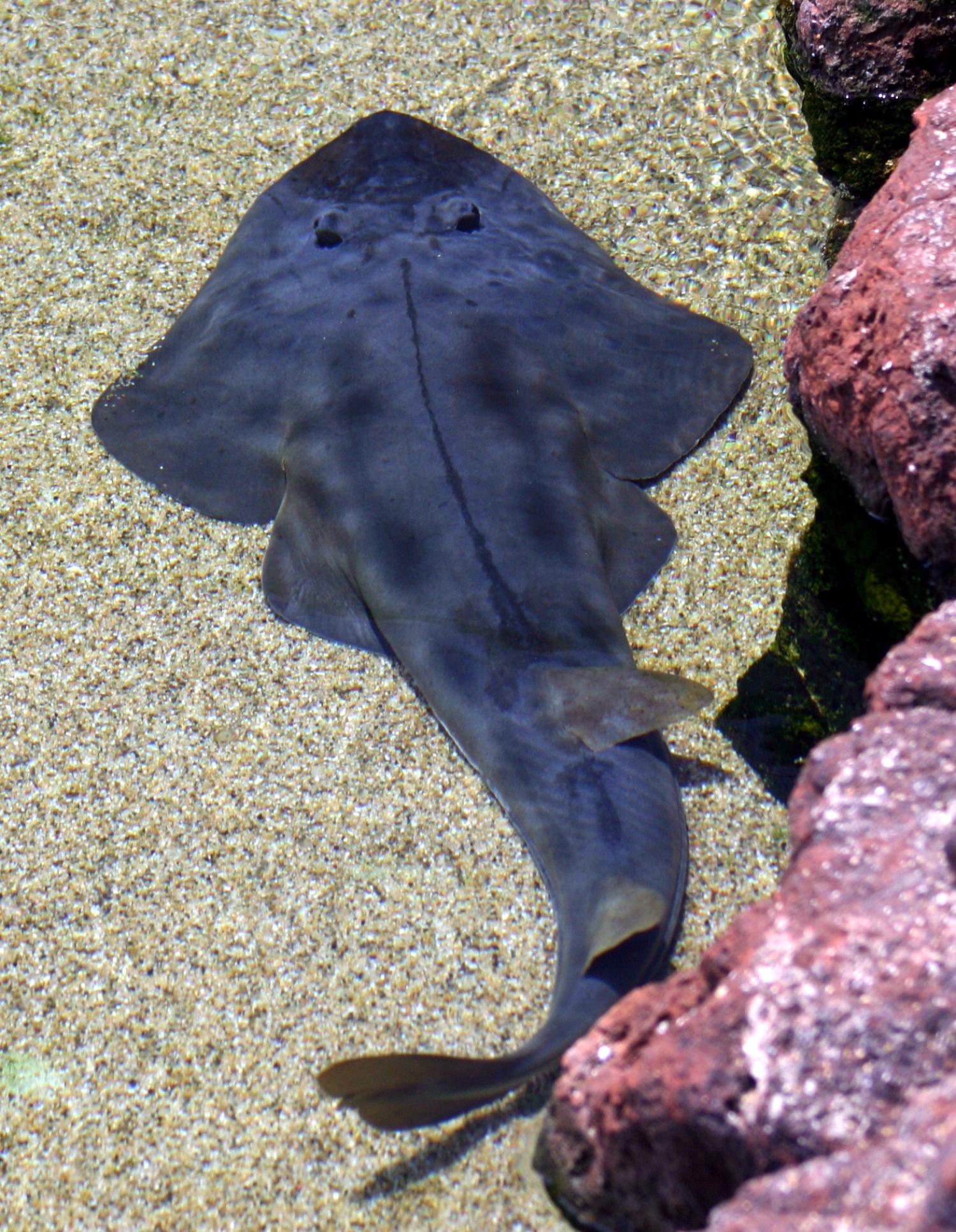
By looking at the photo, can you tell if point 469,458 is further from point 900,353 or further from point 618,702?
point 900,353

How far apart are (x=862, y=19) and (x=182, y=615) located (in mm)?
2745

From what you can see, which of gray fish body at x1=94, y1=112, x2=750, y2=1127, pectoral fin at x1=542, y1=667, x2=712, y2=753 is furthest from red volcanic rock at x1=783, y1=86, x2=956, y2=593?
gray fish body at x1=94, y1=112, x2=750, y2=1127

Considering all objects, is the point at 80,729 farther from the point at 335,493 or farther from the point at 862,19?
the point at 862,19

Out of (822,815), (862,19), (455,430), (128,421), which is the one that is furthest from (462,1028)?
(862,19)

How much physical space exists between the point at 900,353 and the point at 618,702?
2.95 ft

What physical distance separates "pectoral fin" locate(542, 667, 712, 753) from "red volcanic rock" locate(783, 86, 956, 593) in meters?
0.56

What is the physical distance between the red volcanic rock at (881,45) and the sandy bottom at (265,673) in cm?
42

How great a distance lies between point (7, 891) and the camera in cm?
256

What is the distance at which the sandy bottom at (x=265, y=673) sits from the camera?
221 centimetres

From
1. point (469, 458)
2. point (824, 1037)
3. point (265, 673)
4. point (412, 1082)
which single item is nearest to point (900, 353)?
point (469, 458)

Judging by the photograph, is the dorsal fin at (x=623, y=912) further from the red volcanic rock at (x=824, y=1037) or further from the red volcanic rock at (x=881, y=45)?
the red volcanic rock at (x=881, y=45)

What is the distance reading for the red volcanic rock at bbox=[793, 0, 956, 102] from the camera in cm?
337

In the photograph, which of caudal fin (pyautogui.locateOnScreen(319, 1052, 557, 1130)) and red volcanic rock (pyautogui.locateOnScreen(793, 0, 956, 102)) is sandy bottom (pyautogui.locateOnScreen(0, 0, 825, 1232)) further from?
red volcanic rock (pyautogui.locateOnScreen(793, 0, 956, 102))

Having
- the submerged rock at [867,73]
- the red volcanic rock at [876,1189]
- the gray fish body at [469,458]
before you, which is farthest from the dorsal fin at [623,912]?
the submerged rock at [867,73]
